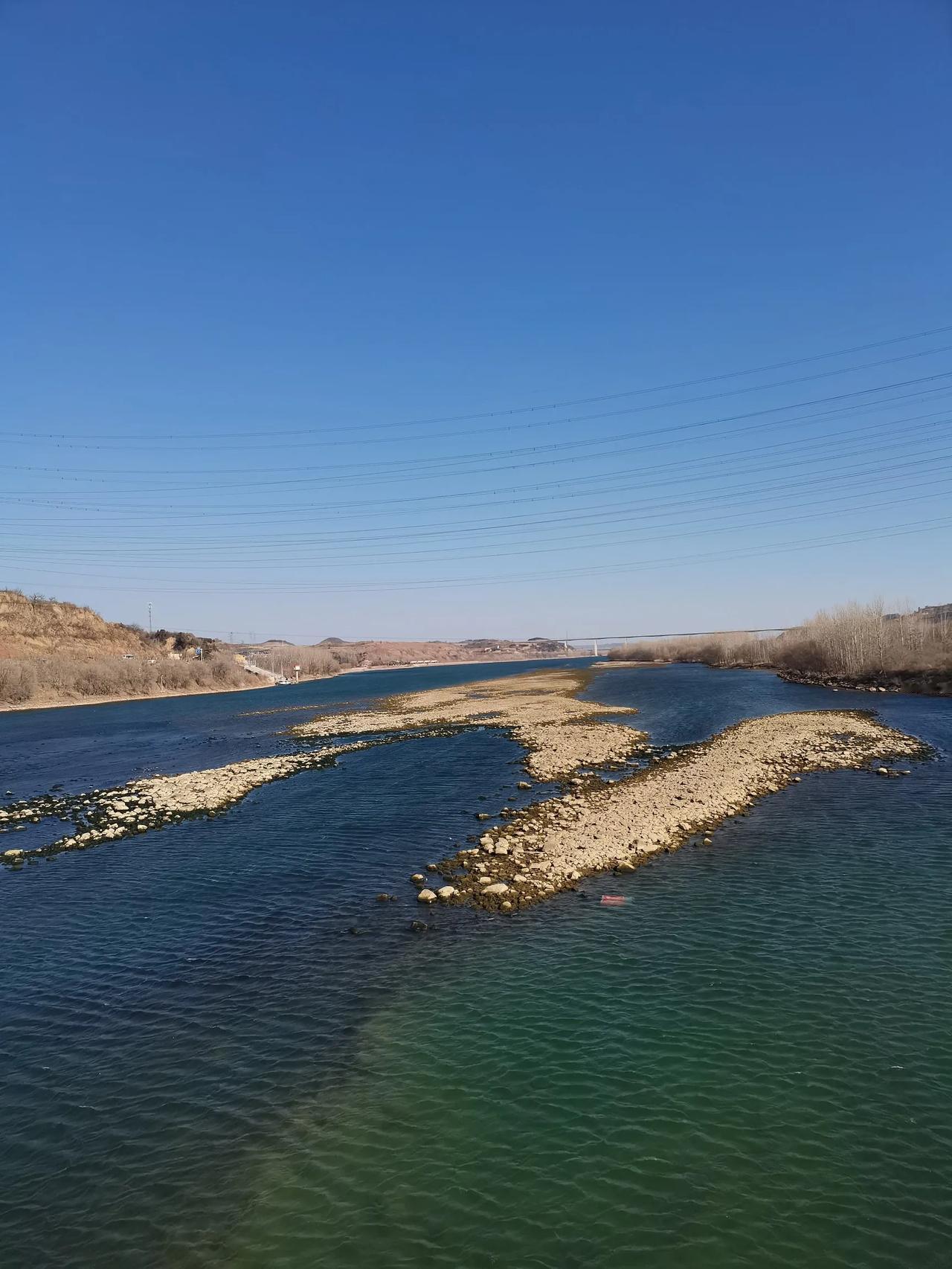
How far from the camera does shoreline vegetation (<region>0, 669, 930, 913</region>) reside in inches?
856

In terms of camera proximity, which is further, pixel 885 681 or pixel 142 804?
pixel 885 681

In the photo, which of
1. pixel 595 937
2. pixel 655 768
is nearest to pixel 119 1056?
pixel 595 937

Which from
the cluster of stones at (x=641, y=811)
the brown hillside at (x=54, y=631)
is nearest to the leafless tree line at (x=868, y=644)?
the cluster of stones at (x=641, y=811)

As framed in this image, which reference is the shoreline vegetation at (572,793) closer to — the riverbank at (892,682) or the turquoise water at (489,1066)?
the turquoise water at (489,1066)

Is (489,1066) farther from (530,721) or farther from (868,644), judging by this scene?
(868,644)

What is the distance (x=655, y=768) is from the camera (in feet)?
114

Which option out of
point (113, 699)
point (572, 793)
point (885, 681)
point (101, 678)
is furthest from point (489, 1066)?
point (113, 699)

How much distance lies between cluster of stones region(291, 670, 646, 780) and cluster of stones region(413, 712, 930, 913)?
406 cm

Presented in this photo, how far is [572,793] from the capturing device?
30344mm

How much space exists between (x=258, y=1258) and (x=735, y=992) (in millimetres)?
9797

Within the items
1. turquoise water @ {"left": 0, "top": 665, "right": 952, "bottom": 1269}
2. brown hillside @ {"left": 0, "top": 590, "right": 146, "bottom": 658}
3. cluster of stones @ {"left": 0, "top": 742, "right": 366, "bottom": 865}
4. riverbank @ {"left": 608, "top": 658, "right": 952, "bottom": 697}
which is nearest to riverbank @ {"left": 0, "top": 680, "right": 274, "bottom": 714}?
brown hillside @ {"left": 0, "top": 590, "right": 146, "bottom": 658}

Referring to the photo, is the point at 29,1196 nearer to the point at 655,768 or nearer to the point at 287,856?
the point at 287,856

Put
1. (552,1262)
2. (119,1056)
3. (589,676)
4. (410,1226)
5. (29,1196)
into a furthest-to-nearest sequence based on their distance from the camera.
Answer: (589,676) < (119,1056) < (29,1196) < (410,1226) < (552,1262)

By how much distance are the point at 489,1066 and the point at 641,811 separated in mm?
15486
